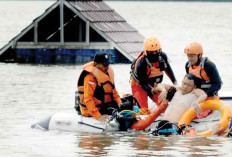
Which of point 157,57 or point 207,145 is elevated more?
point 157,57

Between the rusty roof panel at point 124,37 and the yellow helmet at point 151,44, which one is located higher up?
the rusty roof panel at point 124,37

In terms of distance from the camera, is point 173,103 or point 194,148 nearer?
point 194,148

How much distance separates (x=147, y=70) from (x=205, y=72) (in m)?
1.23

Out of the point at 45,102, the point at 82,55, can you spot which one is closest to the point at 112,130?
the point at 45,102

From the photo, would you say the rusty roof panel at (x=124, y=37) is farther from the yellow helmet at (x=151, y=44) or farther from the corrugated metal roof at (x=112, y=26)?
the yellow helmet at (x=151, y=44)

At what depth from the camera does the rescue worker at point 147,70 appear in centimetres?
1595

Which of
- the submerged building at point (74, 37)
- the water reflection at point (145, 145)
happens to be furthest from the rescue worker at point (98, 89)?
the submerged building at point (74, 37)

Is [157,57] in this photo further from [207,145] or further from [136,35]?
[136,35]

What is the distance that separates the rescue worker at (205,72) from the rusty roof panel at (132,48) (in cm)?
1316

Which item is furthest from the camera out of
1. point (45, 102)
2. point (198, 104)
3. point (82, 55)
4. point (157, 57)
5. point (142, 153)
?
point (82, 55)

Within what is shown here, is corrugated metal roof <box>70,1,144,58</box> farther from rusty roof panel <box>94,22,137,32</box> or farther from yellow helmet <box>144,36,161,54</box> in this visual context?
yellow helmet <box>144,36,161,54</box>

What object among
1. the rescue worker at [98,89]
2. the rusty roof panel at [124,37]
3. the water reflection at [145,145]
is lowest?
the water reflection at [145,145]

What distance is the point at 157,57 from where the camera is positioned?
52.9 feet

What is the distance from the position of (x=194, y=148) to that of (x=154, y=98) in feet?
6.65
